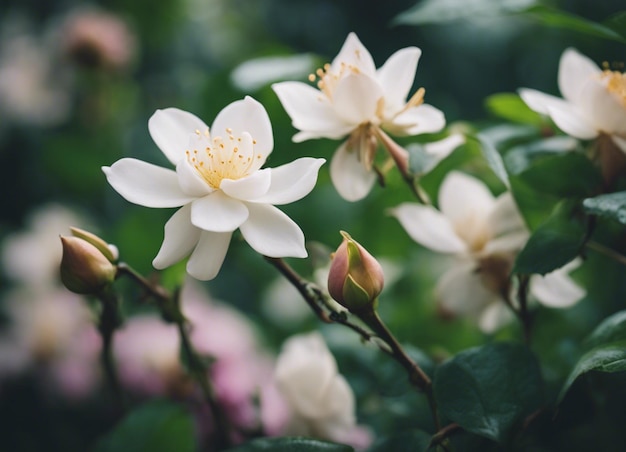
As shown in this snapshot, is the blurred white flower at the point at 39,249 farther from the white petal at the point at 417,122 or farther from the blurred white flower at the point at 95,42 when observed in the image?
the white petal at the point at 417,122

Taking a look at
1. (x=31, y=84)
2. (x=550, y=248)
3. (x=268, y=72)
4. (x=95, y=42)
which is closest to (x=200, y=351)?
(x=268, y=72)

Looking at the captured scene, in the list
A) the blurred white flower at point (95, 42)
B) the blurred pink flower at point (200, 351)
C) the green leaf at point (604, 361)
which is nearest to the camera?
the green leaf at point (604, 361)

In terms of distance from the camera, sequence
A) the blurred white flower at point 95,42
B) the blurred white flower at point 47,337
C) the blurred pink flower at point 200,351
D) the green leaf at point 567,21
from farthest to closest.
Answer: the blurred white flower at point 95,42 < the blurred white flower at point 47,337 < the blurred pink flower at point 200,351 < the green leaf at point 567,21

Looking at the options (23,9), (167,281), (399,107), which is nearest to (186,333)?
(167,281)

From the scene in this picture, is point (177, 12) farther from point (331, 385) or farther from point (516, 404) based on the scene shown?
point (516, 404)

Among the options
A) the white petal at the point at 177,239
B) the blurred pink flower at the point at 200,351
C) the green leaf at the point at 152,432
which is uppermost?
the white petal at the point at 177,239

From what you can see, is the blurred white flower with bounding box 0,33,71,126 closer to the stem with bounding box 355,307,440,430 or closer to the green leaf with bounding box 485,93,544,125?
the green leaf with bounding box 485,93,544,125

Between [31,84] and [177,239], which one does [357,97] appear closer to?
[177,239]

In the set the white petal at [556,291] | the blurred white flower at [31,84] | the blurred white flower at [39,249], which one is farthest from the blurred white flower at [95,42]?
the white petal at [556,291]
